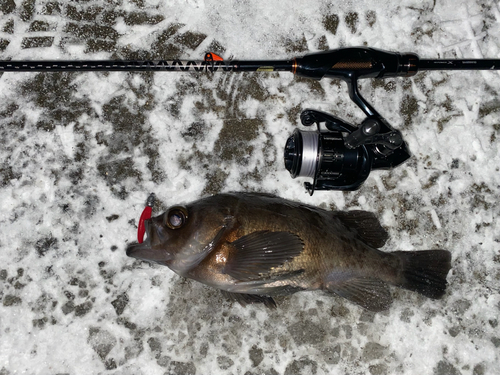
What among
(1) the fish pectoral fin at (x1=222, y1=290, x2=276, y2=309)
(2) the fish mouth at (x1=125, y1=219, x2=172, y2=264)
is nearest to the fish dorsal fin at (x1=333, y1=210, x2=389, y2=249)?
(1) the fish pectoral fin at (x1=222, y1=290, x2=276, y2=309)

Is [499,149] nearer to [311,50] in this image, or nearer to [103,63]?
[311,50]

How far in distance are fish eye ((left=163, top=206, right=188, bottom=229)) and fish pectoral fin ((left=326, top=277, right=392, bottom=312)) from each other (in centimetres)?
95

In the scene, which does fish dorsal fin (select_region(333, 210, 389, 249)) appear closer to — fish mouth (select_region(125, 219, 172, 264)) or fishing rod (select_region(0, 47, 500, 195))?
fishing rod (select_region(0, 47, 500, 195))

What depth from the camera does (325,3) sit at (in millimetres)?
2846

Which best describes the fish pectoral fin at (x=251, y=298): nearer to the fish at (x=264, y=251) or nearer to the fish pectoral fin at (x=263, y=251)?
the fish at (x=264, y=251)

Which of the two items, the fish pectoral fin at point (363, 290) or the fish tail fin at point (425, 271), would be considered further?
the fish tail fin at point (425, 271)

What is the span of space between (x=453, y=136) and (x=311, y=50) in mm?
1205

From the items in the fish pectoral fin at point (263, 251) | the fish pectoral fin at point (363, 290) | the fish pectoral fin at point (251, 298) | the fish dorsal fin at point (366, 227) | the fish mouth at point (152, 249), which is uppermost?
the fish pectoral fin at point (263, 251)

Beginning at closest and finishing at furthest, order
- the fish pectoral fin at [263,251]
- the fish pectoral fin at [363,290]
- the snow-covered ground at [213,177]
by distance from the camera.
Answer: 1. the fish pectoral fin at [263,251]
2. the fish pectoral fin at [363,290]
3. the snow-covered ground at [213,177]

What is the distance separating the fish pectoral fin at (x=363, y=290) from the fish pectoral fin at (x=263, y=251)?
1.31ft

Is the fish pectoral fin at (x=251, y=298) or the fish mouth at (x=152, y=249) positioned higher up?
the fish mouth at (x=152, y=249)

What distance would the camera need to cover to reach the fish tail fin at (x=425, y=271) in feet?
8.28

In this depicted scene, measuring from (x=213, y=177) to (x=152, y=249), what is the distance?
734 mm

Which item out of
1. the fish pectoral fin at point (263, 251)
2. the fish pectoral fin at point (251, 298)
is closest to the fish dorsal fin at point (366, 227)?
the fish pectoral fin at point (263, 251)
